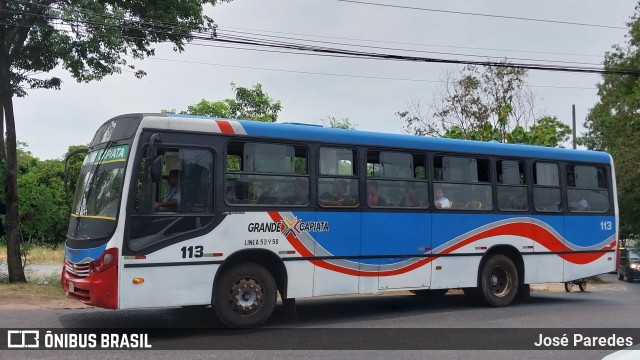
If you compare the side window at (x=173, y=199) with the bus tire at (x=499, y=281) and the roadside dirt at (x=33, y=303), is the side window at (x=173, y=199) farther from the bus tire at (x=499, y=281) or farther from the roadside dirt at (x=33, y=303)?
Answer: the bus tire at (x=499, y=281)

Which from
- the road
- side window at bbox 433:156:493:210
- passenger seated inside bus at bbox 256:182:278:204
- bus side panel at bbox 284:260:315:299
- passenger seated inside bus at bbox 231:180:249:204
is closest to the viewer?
the road

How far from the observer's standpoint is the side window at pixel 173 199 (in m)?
9.26

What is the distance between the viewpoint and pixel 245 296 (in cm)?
1012

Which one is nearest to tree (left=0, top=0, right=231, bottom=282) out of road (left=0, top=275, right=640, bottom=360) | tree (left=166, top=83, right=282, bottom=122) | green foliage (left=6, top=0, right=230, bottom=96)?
green foliage (left=6, top=0, right=230, bottom=96)

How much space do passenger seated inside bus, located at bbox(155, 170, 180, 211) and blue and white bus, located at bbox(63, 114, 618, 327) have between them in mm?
20

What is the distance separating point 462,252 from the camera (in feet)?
41.9

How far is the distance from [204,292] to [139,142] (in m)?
2.27

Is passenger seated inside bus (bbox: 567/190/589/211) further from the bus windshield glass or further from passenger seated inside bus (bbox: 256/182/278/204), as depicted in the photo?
the bus windshield glass

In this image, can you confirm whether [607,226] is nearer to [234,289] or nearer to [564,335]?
[564,335]

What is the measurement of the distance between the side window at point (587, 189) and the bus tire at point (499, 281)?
2143 mm

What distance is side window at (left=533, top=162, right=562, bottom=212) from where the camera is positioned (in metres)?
13.9

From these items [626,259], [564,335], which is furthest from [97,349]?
[626,259]

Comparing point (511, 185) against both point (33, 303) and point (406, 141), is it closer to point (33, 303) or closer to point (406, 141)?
point (406, 141)

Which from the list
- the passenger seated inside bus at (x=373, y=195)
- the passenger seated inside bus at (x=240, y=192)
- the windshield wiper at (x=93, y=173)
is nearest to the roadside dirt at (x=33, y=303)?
the windshield wiper at (x=93, y=173)
